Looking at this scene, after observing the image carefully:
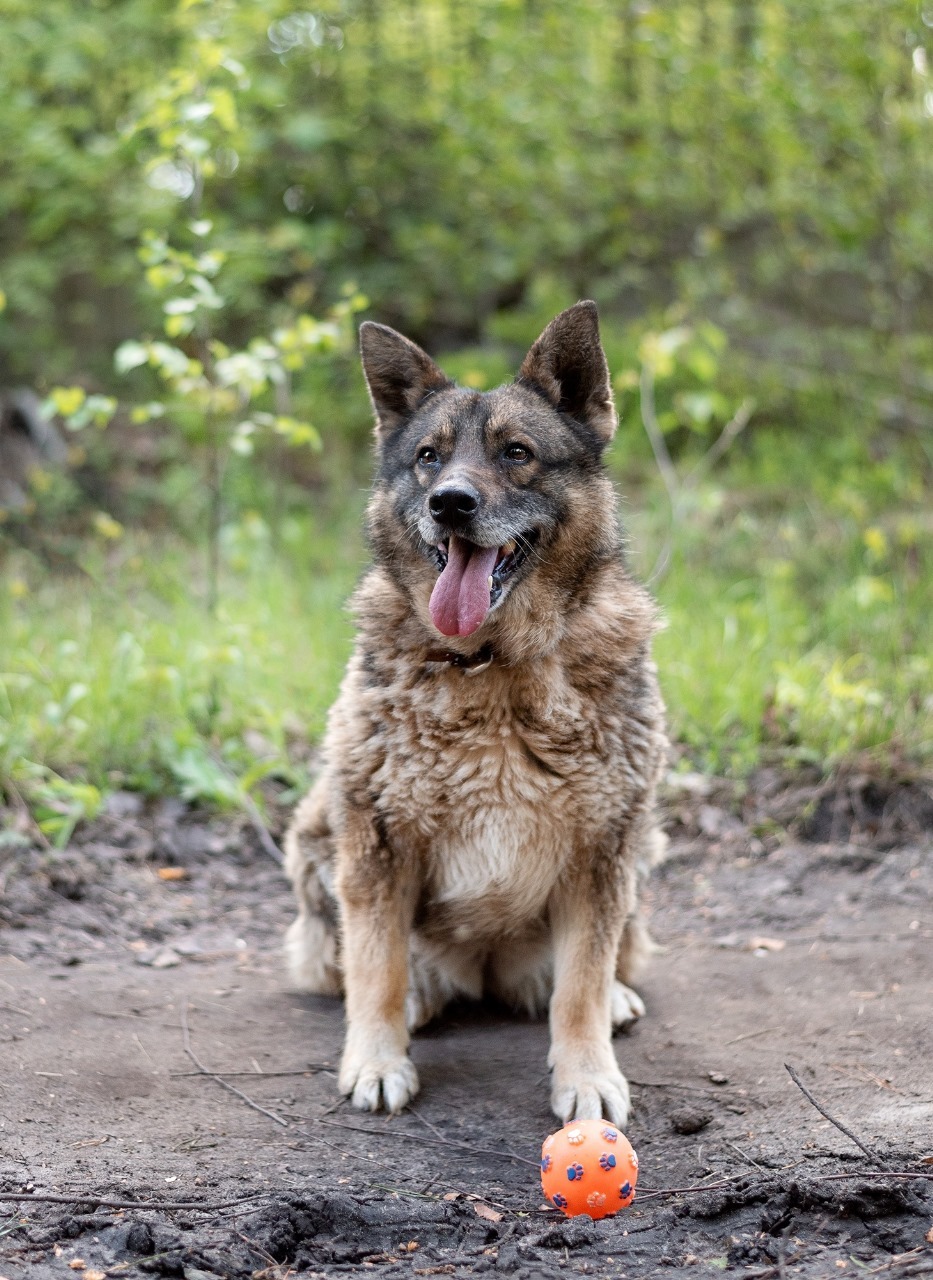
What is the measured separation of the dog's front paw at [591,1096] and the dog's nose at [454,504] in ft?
5.08

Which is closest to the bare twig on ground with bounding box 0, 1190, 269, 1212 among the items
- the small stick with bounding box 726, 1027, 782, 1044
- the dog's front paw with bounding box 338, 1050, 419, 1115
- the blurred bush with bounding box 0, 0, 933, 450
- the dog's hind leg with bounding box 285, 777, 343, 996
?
the dog's front paw with bounding box 338, 1050, 419, 1115

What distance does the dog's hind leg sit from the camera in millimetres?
4059

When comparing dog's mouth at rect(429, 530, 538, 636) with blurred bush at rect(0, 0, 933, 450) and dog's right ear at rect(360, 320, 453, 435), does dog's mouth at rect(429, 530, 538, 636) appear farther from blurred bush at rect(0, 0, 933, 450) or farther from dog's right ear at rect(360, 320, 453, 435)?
blurred bush at rect(0, 0, 933, 450)

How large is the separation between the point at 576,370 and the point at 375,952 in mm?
1841

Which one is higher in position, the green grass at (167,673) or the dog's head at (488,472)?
A: the dog's head at (488,472)

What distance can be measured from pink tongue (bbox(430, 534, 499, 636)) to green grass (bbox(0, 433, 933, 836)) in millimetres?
1861

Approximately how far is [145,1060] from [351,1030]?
1.94 feet

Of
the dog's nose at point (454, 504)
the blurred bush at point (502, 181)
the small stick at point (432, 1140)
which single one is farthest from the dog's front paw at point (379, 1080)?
the blurred bush at point (502, 181)

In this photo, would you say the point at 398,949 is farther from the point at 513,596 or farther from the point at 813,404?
the point at 813,404

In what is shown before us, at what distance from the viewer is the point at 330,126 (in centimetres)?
909

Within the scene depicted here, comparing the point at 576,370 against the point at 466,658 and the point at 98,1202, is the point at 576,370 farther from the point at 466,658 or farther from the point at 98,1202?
the point at 98,1202

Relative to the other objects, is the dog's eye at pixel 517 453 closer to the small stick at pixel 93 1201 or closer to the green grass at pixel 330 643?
the green grass at pixel 330 643

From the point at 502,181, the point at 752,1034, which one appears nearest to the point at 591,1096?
the point at 752,1034

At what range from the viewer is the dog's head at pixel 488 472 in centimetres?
351
